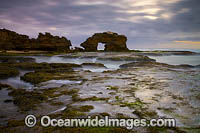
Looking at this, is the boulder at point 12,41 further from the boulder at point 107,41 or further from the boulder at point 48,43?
the boulder at point 107,41

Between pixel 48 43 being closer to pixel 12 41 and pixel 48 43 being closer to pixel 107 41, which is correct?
pixel 12 41

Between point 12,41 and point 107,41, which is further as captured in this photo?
point 107,41

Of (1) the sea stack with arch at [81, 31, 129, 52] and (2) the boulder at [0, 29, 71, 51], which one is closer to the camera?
(2) the boulder at [0, 29, 71, 51]

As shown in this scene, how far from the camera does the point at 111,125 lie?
181 inches

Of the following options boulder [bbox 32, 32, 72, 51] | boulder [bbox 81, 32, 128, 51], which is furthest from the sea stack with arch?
boulder [bbox 32, 32, 72, 51]

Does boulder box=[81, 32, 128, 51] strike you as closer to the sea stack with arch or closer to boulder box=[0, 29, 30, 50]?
the sea stack with arch

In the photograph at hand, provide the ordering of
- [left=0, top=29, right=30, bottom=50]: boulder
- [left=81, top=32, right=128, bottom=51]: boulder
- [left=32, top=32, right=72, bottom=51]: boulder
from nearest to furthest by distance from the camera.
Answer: [left=0, top=29, right=30, bottom=50]: boulder, [left=32, top=32, right=72, bottom=51]: boulder, [left=81, top=32, right=128, bottom=51]: boulder

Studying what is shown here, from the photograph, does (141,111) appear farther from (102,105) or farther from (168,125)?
(102,105)

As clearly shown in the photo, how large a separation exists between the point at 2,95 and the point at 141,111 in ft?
23.0

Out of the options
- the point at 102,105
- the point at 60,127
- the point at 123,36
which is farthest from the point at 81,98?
the point at 123,36

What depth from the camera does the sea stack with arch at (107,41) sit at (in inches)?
2341

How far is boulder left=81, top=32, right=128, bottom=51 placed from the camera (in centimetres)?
Answer: 5946

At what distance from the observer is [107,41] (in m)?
60.5

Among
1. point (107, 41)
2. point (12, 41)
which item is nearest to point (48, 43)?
point (12, 41)
